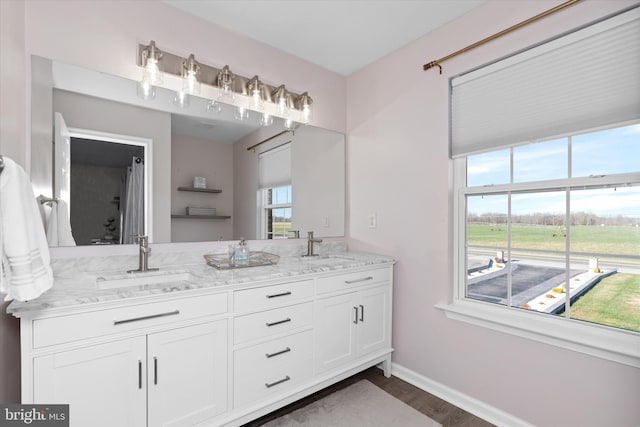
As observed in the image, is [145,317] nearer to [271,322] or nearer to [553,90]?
[271,322]

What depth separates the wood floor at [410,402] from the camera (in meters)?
1.79

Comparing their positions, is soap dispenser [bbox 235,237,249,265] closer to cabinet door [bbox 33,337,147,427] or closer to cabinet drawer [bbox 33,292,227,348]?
cabinet drawer [bbox 33,292,227,348]

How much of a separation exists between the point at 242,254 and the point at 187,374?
77 cm

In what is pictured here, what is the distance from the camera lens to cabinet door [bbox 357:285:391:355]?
2.12 meters

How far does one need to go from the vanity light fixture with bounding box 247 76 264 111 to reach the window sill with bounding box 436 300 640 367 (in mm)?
1907

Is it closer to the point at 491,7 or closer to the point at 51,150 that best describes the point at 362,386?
the point at 51,150

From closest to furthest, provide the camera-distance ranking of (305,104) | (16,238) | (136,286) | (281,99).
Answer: (16,238) < (136,286) < (281,99) < (305,104)

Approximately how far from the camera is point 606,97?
1.43 m

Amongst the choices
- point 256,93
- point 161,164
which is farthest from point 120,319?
point 256,93

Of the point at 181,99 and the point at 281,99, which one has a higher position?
the point at 281,99

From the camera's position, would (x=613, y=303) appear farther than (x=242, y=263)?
No

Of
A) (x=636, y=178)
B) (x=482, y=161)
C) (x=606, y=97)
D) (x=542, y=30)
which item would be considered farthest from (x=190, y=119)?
(x=636, y=178)

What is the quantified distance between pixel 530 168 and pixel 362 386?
1.78 metres

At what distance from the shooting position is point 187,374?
1.39m
